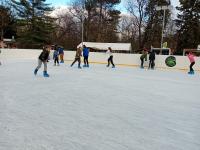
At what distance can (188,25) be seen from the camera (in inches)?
1558

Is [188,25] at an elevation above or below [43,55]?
above

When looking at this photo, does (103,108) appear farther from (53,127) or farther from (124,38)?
(124,38)

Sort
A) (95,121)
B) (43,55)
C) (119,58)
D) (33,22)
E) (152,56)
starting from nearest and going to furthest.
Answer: (95,121) < (43,55) < (152,56) < (119,58) < (33,22)

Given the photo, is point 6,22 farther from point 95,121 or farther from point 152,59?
point 95,121

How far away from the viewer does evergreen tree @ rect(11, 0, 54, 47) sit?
40281 mm

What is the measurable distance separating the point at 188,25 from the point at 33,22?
18.9 metres

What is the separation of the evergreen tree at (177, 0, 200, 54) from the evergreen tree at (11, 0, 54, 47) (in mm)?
15923

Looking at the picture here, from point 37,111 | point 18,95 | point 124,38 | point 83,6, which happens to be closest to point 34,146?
point 37,111

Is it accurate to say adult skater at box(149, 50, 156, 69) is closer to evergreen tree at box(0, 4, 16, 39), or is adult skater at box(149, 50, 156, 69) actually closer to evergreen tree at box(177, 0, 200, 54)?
evergreen tree at box(177, 0, 200, 54)

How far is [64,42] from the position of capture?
163 ft

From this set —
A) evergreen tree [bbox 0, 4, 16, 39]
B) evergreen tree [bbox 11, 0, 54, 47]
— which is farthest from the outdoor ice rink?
evergreen tree [bbox 0, 4, 16, 39]

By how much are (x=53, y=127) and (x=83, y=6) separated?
4270cm

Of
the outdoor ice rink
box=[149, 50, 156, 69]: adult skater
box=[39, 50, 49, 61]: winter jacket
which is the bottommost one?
the outdoor ice rink

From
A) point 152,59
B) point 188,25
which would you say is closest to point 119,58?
point 152,59
